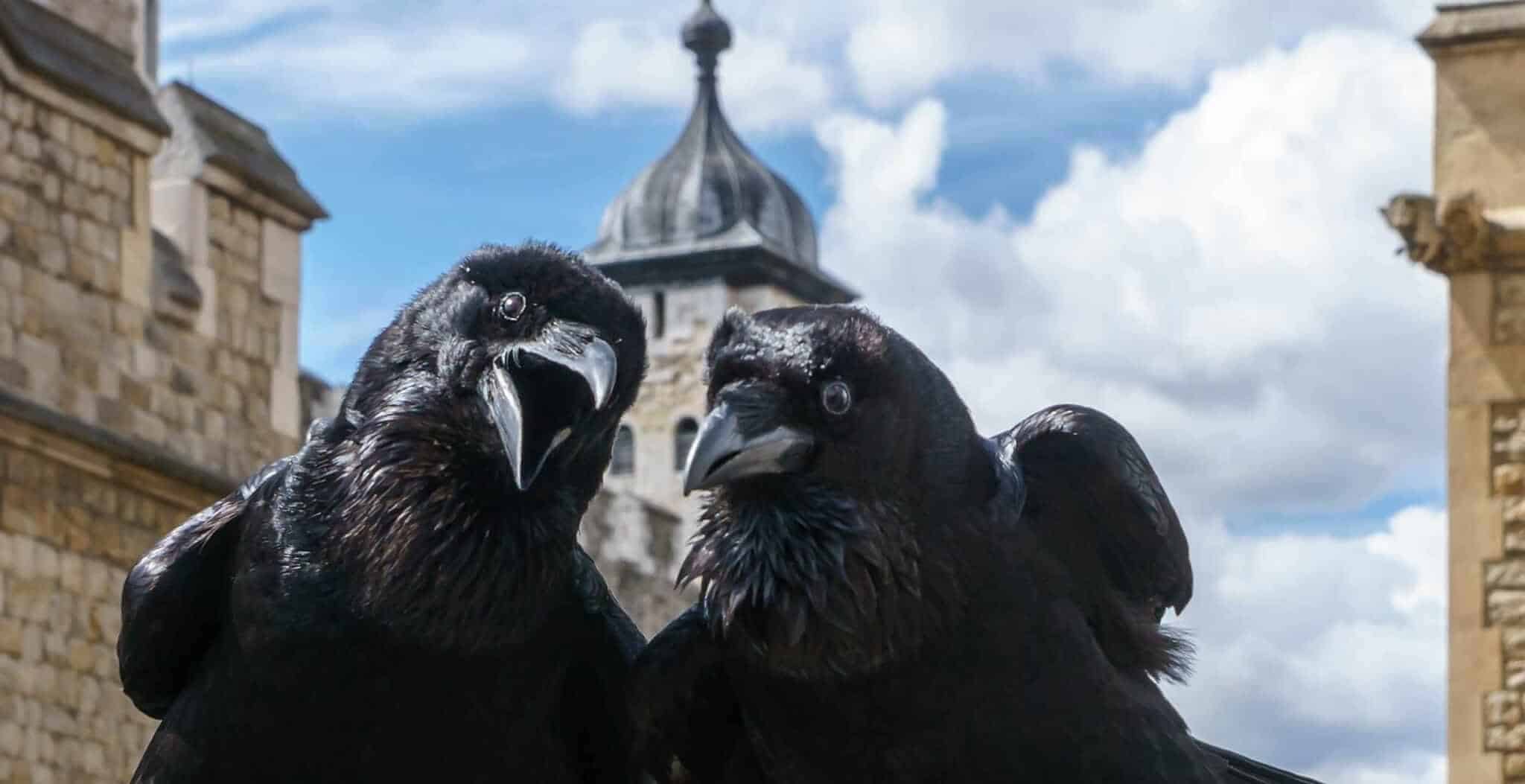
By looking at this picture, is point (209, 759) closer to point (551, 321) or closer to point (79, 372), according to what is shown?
point (551, 321)

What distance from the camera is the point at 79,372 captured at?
46.7 ft

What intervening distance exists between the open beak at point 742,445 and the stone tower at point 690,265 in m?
25.8

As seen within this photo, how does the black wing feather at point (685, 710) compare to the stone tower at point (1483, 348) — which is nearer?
the black wing feather at point (685, 710)

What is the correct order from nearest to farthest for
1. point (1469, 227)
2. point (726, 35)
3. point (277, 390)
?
1. point (1469, 227)
2. point (277, 390)
3. point (726, 35)

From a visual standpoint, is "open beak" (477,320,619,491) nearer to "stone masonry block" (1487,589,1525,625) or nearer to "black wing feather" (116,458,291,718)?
"black wing feather" (116,458,291,718)

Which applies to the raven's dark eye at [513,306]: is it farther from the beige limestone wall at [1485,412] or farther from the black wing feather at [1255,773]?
the beige limestone wall at [1485,412]

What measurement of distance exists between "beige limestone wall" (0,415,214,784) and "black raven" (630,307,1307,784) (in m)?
8.22

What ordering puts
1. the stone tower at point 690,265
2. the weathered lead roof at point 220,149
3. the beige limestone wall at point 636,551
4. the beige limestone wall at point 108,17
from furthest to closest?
A: 1. the stone tower at point 690,265
2. the beige limestone wall at point 636,551
3. the weathered lead roof at point 220,149
4. the beige limestone wall at point 108,17

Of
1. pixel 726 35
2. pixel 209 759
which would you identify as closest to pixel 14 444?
pixel 209 759

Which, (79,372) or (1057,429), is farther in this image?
(79,372)

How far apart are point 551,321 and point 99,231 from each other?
9098 mm

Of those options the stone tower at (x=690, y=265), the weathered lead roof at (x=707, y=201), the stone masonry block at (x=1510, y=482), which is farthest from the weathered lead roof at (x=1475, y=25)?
the weathered lead roof at (x=707, y=201)

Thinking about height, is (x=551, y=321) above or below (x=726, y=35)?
below

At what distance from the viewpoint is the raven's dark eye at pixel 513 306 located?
18.6 ft
